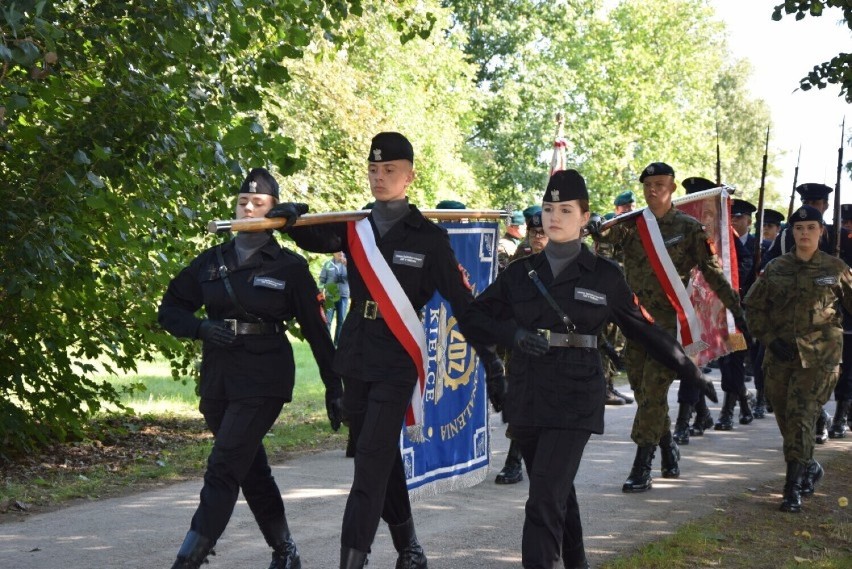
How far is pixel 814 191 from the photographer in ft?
36.3

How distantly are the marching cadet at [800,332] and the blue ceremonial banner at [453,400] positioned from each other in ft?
6.96

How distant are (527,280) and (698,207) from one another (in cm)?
472

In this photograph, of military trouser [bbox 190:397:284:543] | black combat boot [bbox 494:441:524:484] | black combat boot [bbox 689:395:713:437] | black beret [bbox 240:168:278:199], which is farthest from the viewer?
black combat boot [bbox 689:395:713:437]

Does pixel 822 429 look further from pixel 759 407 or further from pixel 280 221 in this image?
pixel 280 221

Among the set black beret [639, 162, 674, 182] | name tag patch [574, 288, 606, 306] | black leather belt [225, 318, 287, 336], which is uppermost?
black beret [639, 162, 674, 182]

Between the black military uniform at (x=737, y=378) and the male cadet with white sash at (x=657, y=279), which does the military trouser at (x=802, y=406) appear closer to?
the male cadet with white sash at (x=657, y=279)

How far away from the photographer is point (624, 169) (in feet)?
165

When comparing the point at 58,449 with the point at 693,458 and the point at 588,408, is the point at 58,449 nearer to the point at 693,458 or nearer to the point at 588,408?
the point at 693,458

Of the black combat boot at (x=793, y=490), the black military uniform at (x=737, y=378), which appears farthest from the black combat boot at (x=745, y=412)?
the black combat boot at (x=793, y=490)

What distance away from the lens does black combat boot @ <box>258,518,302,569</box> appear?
6.52 meters

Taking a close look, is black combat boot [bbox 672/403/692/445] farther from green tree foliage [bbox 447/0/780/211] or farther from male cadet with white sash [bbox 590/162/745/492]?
green tree foliage [bbox 447/0/780/211]

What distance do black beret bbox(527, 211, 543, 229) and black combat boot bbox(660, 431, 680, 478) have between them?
192 centimetres

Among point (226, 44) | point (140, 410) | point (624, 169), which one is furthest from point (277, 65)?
point (624, 169)

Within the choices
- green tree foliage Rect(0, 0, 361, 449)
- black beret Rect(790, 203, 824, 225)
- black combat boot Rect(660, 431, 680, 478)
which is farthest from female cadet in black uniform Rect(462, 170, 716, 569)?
black combat boot Rect(660, 431, 680, 478)
